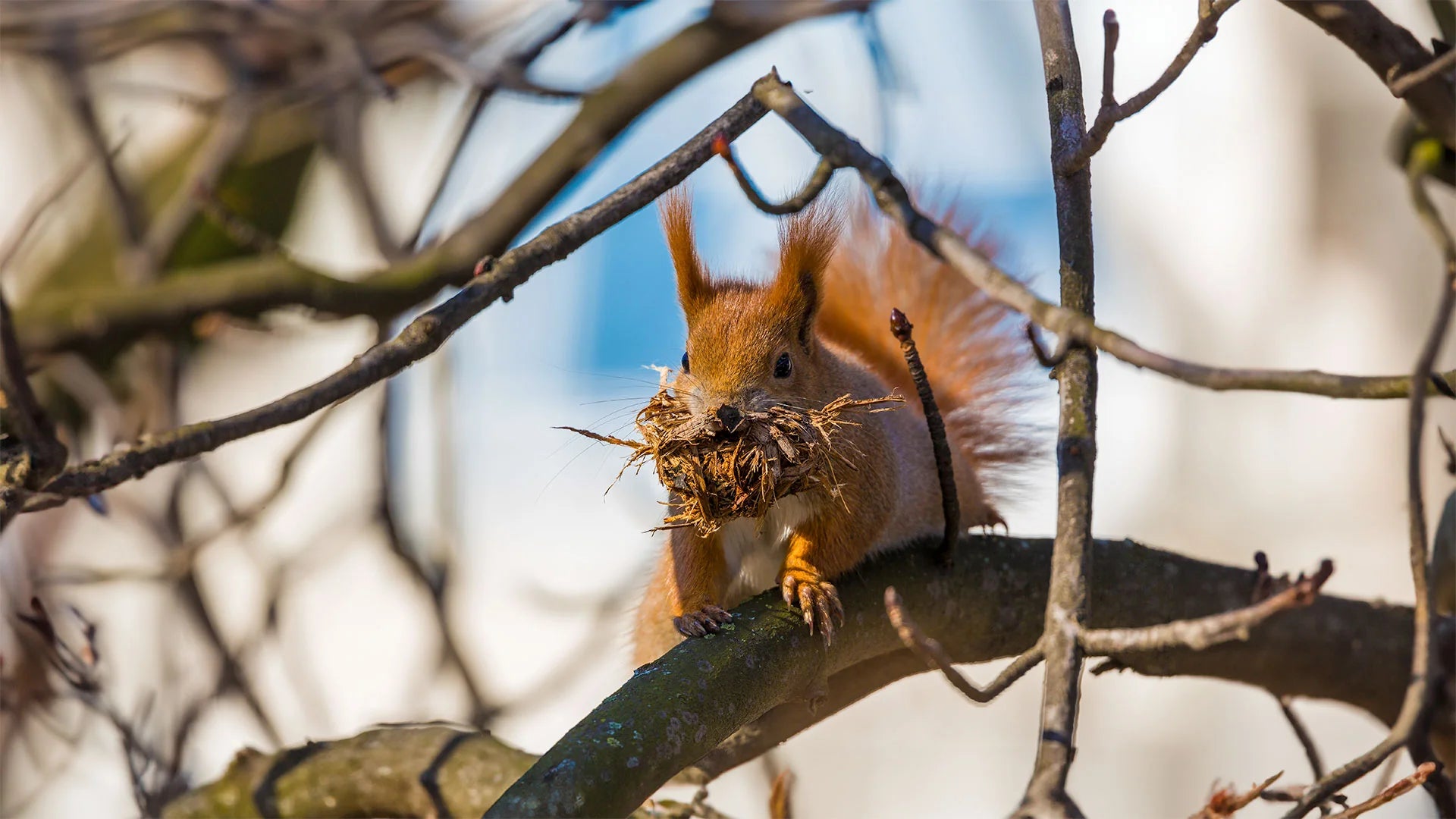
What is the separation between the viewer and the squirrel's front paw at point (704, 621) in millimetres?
1587

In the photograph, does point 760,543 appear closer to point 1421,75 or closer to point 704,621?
point 704,621

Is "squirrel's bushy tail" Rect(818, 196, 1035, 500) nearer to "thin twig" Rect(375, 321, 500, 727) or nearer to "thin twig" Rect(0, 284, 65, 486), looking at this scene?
"thin twig" Rect(375, 321, 500, 727)

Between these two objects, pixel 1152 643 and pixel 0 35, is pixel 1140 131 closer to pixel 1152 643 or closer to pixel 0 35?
pixel 0 35

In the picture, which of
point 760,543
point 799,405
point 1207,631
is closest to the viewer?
point 1207,631

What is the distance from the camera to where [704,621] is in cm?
161

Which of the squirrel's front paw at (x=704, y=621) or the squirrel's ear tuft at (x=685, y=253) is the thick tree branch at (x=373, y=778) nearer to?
the squirrel's front paw at (x=704, y=621)

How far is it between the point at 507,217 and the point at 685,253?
505 mm

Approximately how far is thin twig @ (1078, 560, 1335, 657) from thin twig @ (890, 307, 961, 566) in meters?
0.40

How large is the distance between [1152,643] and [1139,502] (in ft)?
11.3

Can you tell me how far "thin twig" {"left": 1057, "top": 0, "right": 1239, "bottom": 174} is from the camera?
124 cm

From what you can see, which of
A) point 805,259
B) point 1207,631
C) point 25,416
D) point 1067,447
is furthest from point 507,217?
point 1207,631

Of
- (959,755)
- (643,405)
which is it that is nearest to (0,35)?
(643,405)

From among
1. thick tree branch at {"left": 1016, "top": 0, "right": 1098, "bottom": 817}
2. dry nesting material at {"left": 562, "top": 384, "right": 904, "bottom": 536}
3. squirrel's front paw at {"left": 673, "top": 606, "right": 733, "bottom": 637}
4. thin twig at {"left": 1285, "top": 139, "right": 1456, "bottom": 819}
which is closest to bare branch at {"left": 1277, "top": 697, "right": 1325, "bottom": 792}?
thin twig at {"left": 1285, "top": 139, "right": 1456, "bottom": 819}

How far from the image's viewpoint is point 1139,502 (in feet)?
13.9
